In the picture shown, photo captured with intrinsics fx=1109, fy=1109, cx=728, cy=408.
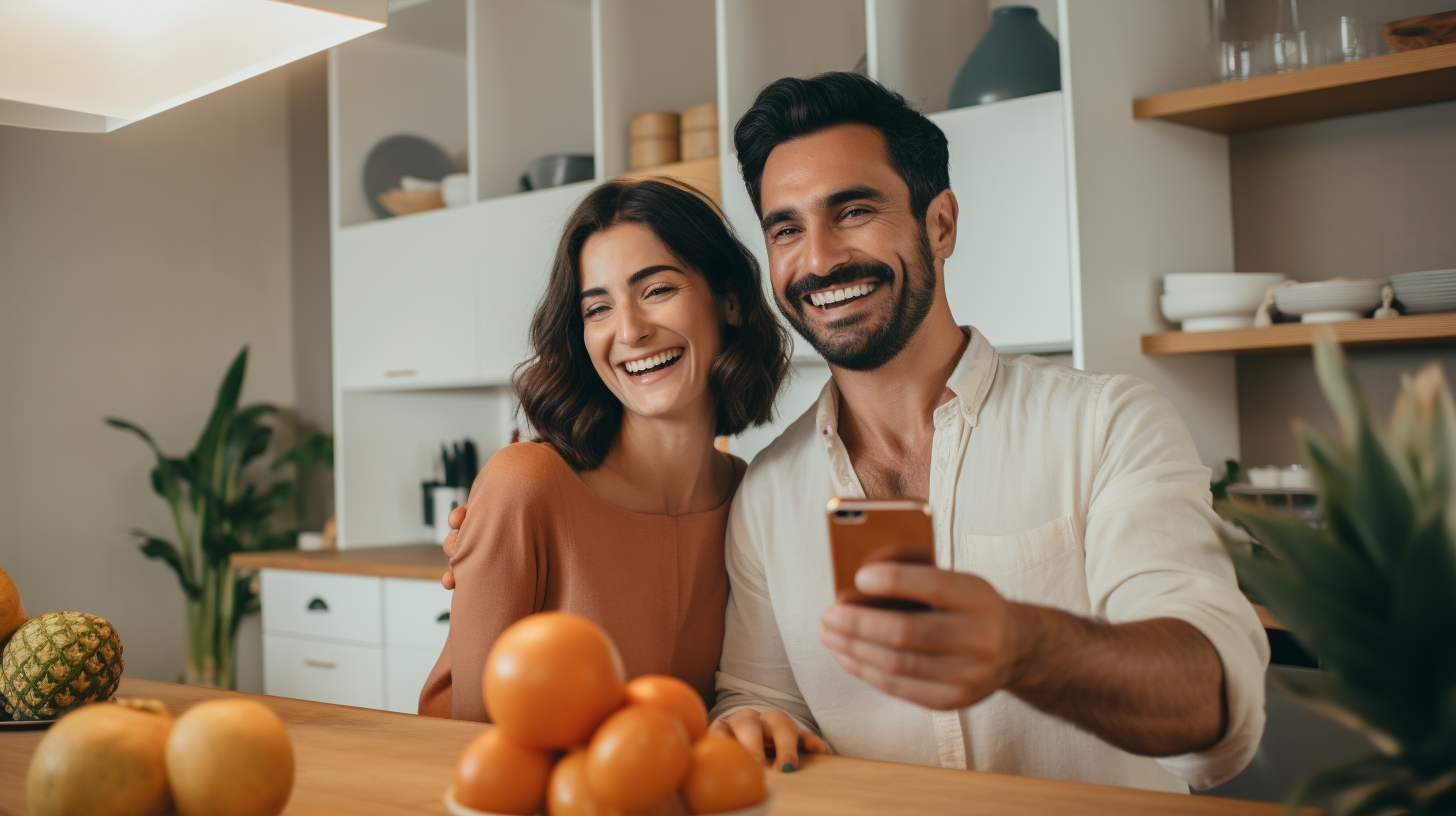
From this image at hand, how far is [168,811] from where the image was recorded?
788 mm

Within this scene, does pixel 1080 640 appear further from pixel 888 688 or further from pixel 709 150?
pixel 709 150

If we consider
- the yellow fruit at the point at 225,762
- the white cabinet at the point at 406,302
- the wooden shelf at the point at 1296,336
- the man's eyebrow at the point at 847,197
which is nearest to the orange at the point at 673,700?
the yellow fruit at the point at 225,762

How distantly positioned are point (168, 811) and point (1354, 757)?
2.51 feet

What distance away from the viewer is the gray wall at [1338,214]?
2.40 metres

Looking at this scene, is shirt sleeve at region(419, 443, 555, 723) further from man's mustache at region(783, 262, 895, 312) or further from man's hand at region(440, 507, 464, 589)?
man's mustache at region(783, 262, 895, 312)

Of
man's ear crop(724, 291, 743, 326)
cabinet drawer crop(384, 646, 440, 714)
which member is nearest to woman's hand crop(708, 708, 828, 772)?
man's ear crop(724, 291, 743, 326)

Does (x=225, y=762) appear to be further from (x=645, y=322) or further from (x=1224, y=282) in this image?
(x=1224, y=282)

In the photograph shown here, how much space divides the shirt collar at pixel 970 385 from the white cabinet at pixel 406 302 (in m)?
2.09

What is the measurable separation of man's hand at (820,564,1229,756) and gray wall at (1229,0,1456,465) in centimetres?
169

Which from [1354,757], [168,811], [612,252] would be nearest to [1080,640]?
[1354,757]

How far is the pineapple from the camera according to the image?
3.76 feet

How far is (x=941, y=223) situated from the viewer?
5.73ft

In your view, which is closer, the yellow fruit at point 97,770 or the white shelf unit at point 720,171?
the yellow fruit at point 97,770

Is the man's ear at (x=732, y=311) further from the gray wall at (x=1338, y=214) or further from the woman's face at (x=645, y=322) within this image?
the gray wall at (x=1338, y=214)
